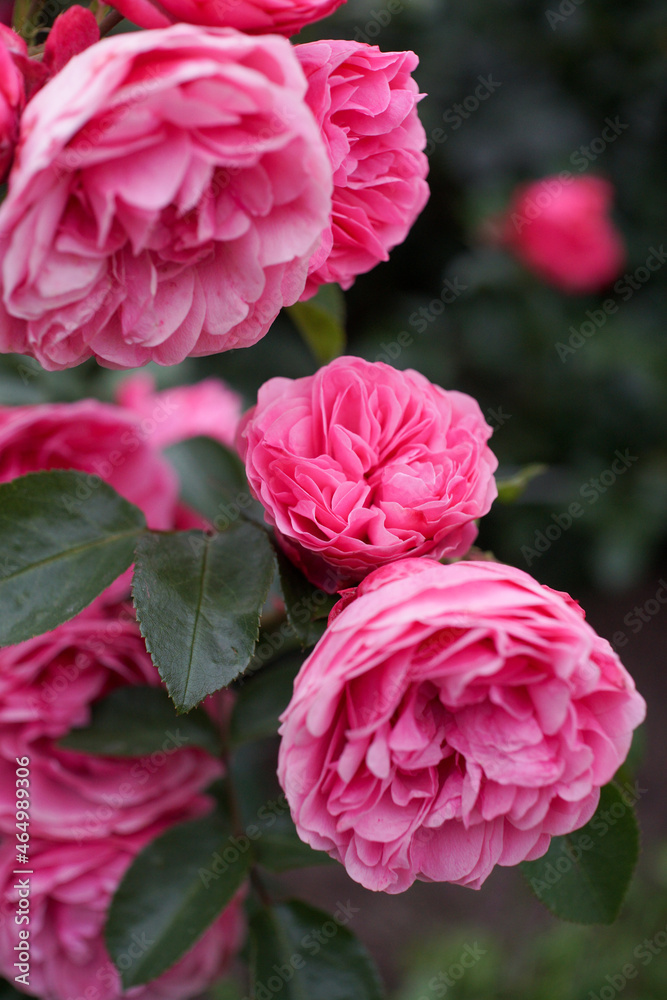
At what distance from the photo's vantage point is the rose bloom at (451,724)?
438 mm

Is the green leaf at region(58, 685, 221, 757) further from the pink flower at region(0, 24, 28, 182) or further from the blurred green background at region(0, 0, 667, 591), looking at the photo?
the blurred green background at region(0, 0, 667, 591)

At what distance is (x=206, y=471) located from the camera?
936mm

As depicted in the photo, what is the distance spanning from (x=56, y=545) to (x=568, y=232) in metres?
1.99

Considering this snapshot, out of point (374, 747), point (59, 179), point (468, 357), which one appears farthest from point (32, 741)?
point (468, 357)

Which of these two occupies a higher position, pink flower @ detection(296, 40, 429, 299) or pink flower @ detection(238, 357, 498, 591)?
pink flower @ detection(296, 40, 429, 299)

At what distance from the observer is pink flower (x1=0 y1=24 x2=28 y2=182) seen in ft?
1.29

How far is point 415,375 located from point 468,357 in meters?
1.94

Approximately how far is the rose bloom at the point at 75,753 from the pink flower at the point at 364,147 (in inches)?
13.2

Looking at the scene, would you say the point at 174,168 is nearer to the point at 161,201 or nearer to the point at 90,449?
the point at 161,201

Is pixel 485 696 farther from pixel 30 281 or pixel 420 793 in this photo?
pixel 30 281

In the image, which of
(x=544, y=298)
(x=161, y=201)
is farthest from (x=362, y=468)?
(x=544, y=298)

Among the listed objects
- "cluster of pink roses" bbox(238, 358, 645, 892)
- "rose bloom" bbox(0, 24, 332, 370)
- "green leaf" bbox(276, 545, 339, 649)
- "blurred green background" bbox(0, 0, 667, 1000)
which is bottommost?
"blurred green background" bbox(0, 0, 667, 1000)

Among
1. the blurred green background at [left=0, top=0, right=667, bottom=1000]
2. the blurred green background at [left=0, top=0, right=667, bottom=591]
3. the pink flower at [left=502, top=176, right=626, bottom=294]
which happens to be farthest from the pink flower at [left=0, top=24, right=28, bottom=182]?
the pink flower at [left=502, top=176, right=626, bottom=294]

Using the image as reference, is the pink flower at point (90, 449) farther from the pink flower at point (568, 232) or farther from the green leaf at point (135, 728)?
the pink flower at point (568, 232)
